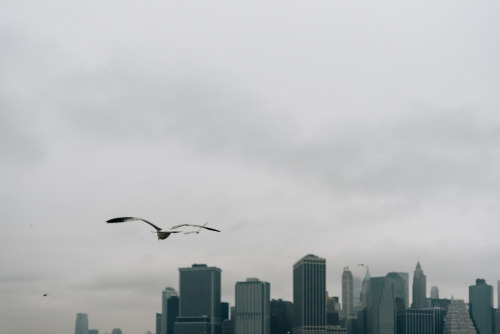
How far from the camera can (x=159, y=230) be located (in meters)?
62.3

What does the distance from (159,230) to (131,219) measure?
13.0ft

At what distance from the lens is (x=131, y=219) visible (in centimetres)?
5906
